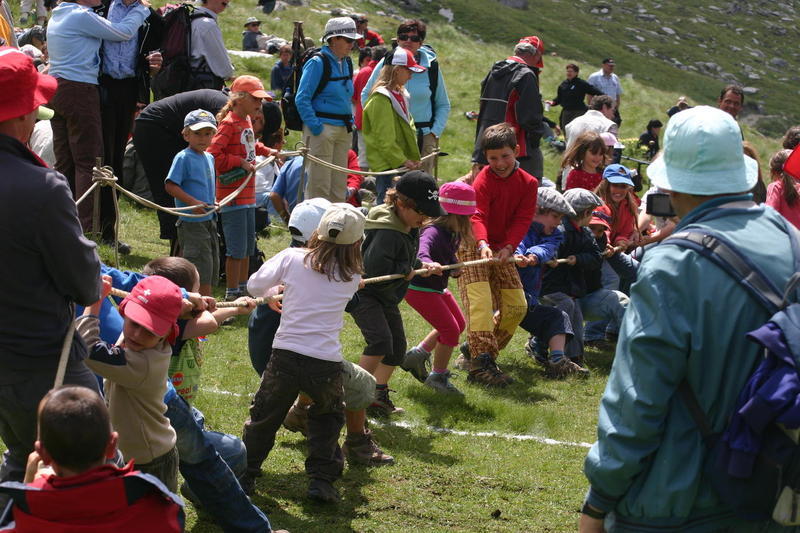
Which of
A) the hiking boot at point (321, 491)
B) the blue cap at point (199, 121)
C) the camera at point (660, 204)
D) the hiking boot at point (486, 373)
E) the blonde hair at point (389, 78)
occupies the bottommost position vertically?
the hiking boot at point (486, 373)

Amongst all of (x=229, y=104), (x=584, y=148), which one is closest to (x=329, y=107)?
(x=229, y=104)

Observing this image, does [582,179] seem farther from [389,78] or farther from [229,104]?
[229,104]

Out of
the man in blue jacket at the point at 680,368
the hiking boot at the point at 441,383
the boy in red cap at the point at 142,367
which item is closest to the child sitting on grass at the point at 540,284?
the hiking boot at the point at 441,383

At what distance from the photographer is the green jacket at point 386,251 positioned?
24.0 feet

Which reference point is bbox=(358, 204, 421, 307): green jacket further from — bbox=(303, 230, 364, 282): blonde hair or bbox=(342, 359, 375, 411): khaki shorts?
bbox=(303, 230, 364, 282): blonde hair

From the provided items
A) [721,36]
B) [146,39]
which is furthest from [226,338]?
[721,36]

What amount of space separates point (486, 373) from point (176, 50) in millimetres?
5078

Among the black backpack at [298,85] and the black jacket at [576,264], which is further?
the black backpack at [298,85]

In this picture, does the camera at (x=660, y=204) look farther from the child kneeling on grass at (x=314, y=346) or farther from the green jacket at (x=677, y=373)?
the child kneeling on grass at (x=314, y=346)

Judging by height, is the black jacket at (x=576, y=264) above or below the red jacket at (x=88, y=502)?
below

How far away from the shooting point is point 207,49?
11461 mm

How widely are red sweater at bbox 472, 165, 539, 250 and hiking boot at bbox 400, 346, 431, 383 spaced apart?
4.12 ft

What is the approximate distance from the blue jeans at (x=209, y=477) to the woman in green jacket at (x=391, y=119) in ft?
21.1

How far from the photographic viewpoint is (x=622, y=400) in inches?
136
